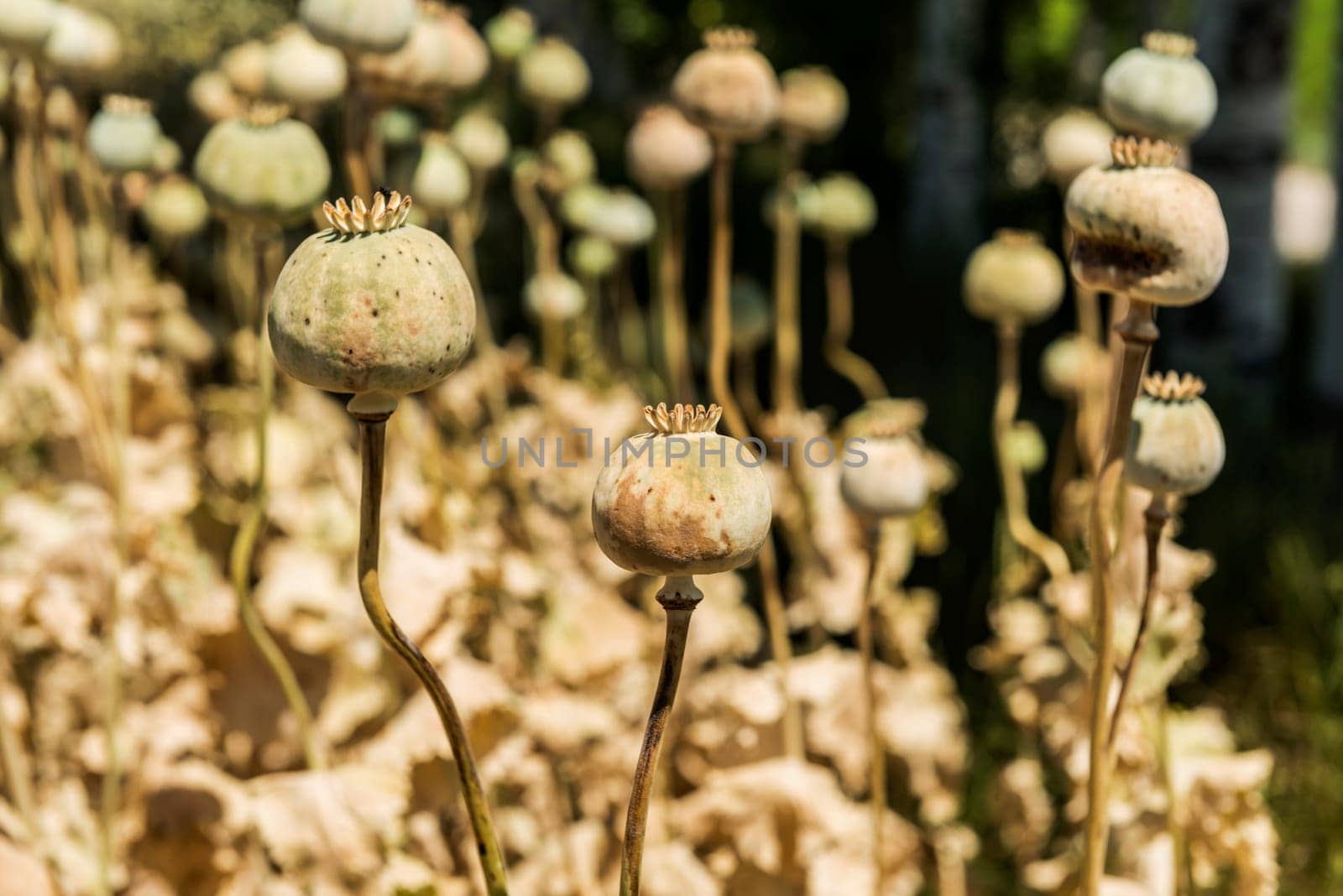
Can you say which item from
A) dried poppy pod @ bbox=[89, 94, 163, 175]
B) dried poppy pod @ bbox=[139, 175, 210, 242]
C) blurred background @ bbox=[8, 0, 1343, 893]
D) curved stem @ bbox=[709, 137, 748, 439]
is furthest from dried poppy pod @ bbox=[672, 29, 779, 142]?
blurred background @ bbox=[8, 0, 1343, 893]

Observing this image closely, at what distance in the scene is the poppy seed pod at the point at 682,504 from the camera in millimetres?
719

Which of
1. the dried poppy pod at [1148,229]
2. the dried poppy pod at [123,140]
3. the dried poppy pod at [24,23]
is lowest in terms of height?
the dried poppy pod at [123,140]

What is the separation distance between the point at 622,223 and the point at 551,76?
12.7 inches

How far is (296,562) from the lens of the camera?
169 cm

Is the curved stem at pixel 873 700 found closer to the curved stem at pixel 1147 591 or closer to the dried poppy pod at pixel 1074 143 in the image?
the curved stem at pixel 1147 591

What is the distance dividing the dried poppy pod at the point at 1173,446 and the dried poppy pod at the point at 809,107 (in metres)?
0.90

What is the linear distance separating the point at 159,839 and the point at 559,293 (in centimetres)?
110

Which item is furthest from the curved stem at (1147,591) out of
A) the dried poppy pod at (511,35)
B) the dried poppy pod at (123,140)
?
the dried poppy pod at (511,35)

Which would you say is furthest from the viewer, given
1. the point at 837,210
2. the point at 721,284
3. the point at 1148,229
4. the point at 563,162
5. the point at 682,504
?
the point at 563,162

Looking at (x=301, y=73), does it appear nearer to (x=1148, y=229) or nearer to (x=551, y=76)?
(x=551, y=76)

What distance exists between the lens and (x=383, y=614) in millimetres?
790

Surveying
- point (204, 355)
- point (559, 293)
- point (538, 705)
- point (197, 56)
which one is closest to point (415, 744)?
point (538, 705)

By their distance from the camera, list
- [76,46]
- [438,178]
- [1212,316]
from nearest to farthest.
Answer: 1. [76,46]
2. [438,178]
3. [1212,316]

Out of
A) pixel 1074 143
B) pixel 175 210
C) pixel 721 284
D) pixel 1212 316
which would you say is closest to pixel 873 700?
pixel 721 284
